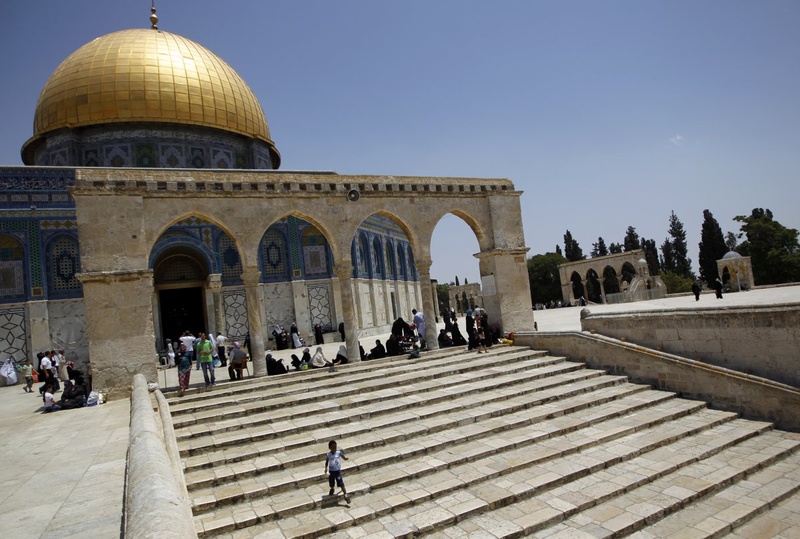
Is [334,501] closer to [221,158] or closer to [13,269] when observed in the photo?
[13,269]

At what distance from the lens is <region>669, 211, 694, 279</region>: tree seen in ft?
174

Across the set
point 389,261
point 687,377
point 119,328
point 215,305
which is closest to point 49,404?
point 119,328

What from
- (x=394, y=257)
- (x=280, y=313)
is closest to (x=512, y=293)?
(x=280, y=313)

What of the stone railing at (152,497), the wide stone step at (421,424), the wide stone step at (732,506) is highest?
the stone railing at (152,497)

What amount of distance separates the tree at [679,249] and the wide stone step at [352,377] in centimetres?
4923

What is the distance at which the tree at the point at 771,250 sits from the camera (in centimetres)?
3356

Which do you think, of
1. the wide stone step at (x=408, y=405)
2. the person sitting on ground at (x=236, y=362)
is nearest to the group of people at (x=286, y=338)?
the person sitting on ground at (x=236, y=362)

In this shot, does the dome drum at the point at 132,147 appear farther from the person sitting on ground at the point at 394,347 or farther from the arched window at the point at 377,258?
the person sitting on ground at the point at 394,347

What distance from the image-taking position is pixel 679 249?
177ft

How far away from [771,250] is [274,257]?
33.9 m

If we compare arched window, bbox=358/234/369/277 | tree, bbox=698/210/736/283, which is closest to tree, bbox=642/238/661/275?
tree, bbox=698/210/736/283

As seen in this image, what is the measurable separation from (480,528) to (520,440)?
215 centimetres

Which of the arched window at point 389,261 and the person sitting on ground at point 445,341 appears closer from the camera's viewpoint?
the person sitting on ground at point 445,341

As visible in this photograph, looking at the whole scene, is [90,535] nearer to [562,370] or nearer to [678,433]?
[678,433]
